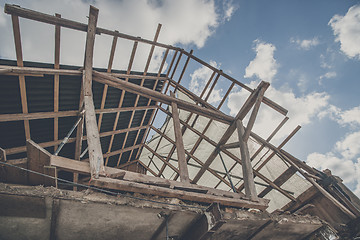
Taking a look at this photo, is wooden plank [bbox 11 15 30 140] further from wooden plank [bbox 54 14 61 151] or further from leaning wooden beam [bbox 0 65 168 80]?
wooden plank [bbox 54 14 61 151]

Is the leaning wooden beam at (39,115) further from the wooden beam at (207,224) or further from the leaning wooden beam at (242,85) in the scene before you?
the wooden beam at (207,224)

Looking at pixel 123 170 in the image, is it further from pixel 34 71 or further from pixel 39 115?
pixel 39 115

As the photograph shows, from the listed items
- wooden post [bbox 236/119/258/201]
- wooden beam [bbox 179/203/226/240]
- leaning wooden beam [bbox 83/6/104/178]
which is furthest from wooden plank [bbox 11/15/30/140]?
wooden post [bbox 236/119/258/201]

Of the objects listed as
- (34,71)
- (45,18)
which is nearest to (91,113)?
(34,71)

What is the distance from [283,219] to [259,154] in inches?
135

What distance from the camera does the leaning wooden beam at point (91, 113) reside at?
7.32 ft

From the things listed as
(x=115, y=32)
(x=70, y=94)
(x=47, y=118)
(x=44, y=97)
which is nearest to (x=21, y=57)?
(x=44, y=97)

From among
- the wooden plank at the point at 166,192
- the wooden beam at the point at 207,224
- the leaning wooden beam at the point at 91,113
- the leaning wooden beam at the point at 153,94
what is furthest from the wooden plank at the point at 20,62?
the wooden beam at the point at 207,224

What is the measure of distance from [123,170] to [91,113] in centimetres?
144

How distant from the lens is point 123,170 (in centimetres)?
220

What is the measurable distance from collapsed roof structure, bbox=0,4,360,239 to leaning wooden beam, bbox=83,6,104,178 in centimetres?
2

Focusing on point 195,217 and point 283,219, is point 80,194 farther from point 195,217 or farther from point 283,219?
point 283,219

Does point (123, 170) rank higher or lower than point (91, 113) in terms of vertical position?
lower

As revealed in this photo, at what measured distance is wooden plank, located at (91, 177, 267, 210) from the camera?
2.03 m
